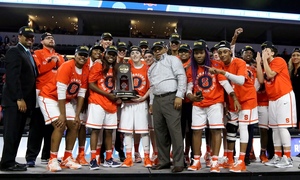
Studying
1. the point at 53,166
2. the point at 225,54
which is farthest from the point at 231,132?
the point at 53,166

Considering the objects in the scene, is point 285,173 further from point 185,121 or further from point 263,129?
point 185,121

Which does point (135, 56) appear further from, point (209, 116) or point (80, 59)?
point (209, 116)

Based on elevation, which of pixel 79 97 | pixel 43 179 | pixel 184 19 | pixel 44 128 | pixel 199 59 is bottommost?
pixel 43 179

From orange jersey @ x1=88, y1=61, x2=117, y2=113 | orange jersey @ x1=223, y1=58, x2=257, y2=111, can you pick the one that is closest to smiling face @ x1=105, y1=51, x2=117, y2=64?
orange jersey @ x1=88, y1=61, x2=117, y2=113

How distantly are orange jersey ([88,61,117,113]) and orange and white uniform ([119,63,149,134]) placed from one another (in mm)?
231

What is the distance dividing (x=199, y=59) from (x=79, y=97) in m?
1.82

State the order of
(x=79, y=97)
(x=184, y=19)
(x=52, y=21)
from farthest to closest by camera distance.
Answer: (x=52, y=21)
(x=184, y=19)
(x=79, y=97)

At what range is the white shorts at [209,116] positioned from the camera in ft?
12.2

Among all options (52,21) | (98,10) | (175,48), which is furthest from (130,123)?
(52,21)

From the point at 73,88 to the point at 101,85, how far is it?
0.42 metres

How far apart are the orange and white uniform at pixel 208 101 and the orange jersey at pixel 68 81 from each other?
1.57 meters

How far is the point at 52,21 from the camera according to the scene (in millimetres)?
18422

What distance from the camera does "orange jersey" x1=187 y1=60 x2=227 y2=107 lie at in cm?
376

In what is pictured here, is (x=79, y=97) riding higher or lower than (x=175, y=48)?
lower
